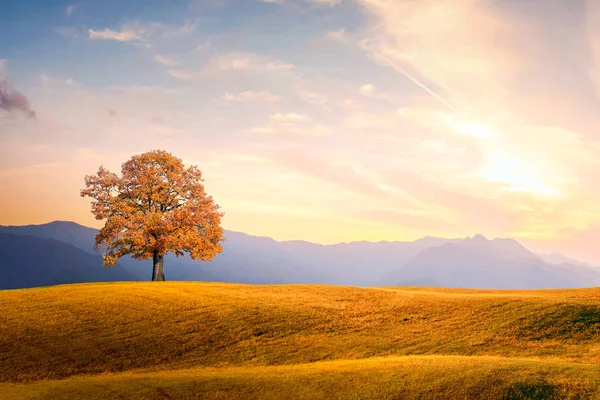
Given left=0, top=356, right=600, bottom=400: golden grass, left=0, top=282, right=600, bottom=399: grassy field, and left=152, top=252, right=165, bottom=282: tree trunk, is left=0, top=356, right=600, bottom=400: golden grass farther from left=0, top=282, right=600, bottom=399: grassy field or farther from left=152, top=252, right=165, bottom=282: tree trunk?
left=152, top=252, right=165, bottom=282: tree trunk

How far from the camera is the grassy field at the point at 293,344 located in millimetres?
22609

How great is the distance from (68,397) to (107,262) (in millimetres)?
43855

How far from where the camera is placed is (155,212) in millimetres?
63812

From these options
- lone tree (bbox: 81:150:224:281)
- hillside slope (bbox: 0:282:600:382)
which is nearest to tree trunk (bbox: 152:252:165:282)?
lone tree (bbox: 81:150:224:281)

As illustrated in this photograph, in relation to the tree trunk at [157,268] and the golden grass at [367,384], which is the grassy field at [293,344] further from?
the tree trunk at [157,268]

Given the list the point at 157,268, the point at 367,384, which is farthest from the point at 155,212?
the point at 367,384

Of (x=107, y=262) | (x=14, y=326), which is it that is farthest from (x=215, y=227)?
(x=14, y=326)

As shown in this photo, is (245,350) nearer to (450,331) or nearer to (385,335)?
(385,335)

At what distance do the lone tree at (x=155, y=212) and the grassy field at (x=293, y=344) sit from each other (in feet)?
38.9

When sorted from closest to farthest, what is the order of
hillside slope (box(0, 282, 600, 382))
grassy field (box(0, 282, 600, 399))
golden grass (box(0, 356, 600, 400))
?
golden grass (box(0, 356, 600, 400)), grassy field (box(0, 282, 600, 399)), hillside slope (box(0, 282, 600, 382))

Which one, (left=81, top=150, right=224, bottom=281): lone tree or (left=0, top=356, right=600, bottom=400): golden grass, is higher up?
(left=81, top=150, right=224, bottom=281): lone tree

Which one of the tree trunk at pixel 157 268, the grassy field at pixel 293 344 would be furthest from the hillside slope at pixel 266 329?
the tree trunk at pixel 157 268

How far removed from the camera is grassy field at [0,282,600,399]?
22609 mm

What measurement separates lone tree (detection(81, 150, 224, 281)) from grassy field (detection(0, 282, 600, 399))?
11.8m
